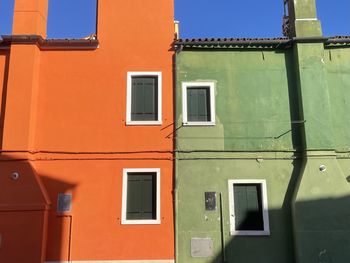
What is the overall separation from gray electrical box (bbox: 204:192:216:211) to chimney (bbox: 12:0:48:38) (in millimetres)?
7548

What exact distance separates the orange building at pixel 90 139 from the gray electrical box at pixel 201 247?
702 mm

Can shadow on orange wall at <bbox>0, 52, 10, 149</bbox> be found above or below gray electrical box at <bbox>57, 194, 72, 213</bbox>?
above

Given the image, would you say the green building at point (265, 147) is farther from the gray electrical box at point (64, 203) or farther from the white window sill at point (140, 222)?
the gray electrical box at point (64, 203)

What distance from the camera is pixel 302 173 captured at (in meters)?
14.0

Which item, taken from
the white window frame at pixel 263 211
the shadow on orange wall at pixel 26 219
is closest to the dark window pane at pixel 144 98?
the shadow on orange wall at pixel 26 219

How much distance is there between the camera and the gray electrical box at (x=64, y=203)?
13812mm

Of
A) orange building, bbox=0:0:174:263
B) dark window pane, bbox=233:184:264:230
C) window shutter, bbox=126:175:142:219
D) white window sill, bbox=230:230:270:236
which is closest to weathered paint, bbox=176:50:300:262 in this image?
white window sill, bbox=230:230:270:236

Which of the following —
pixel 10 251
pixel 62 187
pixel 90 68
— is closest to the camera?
pixel 10 251

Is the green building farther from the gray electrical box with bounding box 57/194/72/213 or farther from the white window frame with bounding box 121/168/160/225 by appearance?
the gray electrical box with bounding box 57/194/72/213

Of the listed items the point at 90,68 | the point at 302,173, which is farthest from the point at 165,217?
the point at 90,68

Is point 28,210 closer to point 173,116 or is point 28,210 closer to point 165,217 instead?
point 165,217

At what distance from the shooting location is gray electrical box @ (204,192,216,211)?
13922mm

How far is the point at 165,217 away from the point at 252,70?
5.52m

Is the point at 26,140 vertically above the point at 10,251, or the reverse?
the point at 26,140
